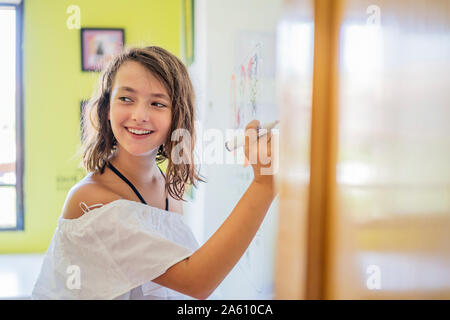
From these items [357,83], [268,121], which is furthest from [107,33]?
[357,83]

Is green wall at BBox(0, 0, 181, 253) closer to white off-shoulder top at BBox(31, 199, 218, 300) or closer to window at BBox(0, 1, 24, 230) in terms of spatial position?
window at BBox(0, 1, 24, 230)

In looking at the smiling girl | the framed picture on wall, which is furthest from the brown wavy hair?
the framed picture on wall

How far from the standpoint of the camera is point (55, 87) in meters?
0.67

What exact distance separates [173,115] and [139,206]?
0.14 meters

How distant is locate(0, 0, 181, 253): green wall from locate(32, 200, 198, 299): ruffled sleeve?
0.53ft

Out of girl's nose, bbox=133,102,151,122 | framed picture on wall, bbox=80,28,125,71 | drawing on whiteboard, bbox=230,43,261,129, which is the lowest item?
girl's nose, bbox=133,102,151,122

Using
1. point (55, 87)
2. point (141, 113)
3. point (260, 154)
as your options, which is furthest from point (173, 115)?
point (55, 87)

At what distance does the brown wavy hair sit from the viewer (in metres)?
0.52

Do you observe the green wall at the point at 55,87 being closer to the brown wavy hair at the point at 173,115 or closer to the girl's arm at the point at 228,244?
the brown wavy hair at the point at 173,115

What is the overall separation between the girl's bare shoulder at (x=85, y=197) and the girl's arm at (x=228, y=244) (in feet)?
0.51

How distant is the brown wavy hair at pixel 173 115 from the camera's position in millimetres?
517

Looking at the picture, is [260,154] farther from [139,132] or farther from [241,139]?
[139,132]

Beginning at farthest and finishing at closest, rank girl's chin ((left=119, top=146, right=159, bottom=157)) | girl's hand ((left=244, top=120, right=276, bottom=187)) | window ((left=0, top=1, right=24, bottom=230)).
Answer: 1. window ((left=0, top=1, right=24, bottom=230))
2. girl's chin ((left=119, top=146, right=159, bottom=157))
3. girl's hand ((left=244, top=120, right=276, bottom=187))
